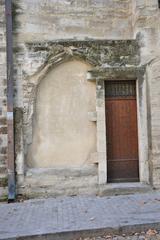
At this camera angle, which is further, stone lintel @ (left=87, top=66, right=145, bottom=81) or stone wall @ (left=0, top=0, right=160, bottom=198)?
stone lintel @ (left=87, top=66, right=145, bottom=81)

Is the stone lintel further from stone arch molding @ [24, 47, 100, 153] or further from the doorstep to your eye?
the doorstep

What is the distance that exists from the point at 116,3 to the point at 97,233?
16.9ft

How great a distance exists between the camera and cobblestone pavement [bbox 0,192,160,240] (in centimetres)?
481

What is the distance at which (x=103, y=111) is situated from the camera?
711cm

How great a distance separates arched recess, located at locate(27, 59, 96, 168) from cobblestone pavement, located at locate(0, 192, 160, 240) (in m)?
0.92

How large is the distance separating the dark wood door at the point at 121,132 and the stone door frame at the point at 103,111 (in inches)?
7.0

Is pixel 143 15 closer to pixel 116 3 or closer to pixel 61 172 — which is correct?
pixel 116 3

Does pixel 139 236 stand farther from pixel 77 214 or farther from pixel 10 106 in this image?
pixel 10 106

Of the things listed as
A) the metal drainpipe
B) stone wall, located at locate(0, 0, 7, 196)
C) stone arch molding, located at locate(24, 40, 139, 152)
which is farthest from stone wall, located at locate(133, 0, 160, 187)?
stone wall, located at locate(0, 0, 7, 196)

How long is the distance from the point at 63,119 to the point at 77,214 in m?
2.36

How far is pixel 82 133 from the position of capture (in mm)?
7215

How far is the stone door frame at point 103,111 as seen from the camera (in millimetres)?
7055

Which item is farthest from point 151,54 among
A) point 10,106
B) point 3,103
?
point 3,103

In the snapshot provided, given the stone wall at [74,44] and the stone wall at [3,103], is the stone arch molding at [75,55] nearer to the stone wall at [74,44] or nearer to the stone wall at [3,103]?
the stone wall at [74,44]
